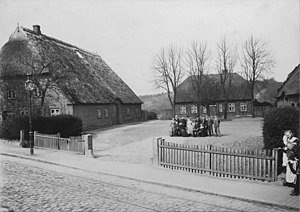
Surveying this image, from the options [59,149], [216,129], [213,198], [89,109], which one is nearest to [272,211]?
[213,198]

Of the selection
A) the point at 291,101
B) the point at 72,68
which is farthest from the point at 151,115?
the point at 291,101

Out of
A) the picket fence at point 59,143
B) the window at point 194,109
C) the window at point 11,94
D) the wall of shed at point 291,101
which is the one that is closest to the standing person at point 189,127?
the wall of shed at point 291,101

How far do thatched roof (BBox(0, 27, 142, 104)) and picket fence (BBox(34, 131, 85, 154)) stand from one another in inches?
206

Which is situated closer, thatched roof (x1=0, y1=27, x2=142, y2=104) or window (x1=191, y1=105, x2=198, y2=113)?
thatched roof (x1=0, y1=27, x2=142, y2=104)

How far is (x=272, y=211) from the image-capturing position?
6.34m

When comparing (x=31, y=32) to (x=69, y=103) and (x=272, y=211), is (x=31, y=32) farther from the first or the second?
(x=272, y=211)

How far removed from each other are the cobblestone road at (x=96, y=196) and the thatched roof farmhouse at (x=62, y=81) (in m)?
11.1

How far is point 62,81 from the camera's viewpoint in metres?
24.8

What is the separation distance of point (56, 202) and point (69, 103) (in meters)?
18.1

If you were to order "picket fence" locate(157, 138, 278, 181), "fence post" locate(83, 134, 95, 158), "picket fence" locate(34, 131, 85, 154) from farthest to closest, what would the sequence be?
"picket fence" locate(34, 131, 85, 154) → "fence post" locate(83, 134, 95, 158) → "picket fence" locate(157, 138, 278, 181)

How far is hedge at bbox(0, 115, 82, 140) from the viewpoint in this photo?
59.5ft

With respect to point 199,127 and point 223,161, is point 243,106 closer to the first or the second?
point 199,127

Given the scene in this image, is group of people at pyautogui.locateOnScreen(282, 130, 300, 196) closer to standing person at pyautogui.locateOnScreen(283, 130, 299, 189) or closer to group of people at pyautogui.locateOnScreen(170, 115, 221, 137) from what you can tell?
standing person at pyautogui.locateOnScreen(283, 130, 299, 189)

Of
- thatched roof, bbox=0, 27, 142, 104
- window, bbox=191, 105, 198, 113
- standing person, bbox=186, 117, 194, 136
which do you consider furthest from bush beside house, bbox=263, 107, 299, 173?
window, bbox=191, 105, 198, 113
